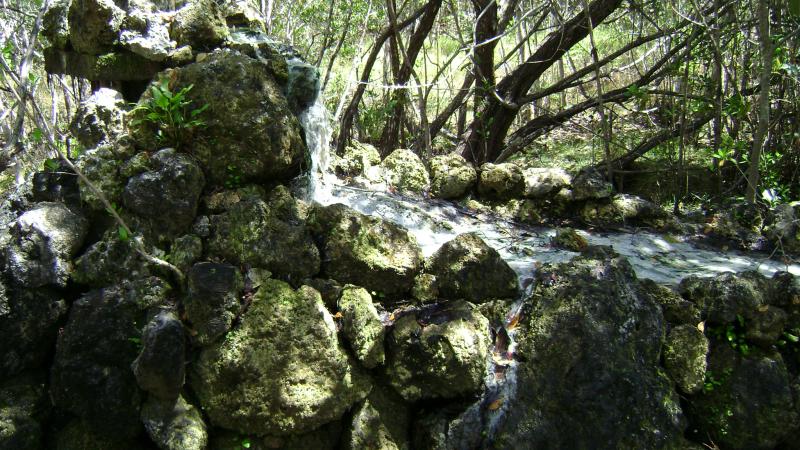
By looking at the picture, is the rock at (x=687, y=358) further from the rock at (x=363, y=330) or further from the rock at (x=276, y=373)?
the rock at (x=276, y=373)

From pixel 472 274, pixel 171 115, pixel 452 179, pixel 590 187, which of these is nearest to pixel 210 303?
pixel 171 115

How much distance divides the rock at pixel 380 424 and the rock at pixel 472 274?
80 cm

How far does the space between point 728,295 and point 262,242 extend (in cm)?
309

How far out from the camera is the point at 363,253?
3.57 m

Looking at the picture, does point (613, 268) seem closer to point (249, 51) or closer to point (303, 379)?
point (303, 379)

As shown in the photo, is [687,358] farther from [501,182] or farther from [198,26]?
[198,26]

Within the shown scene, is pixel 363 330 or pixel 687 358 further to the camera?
pixel 687 358

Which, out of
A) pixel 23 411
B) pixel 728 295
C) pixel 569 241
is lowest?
pixel 23 411

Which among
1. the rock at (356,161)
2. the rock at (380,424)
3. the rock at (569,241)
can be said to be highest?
the rock at (356,161)

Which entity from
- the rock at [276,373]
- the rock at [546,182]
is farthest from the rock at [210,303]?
the rock at [546,182]

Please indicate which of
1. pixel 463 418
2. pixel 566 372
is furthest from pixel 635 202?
pixel 463 418

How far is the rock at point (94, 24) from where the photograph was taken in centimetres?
385

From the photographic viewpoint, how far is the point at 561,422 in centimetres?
315

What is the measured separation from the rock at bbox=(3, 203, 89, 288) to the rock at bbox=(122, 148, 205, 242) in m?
0.40
